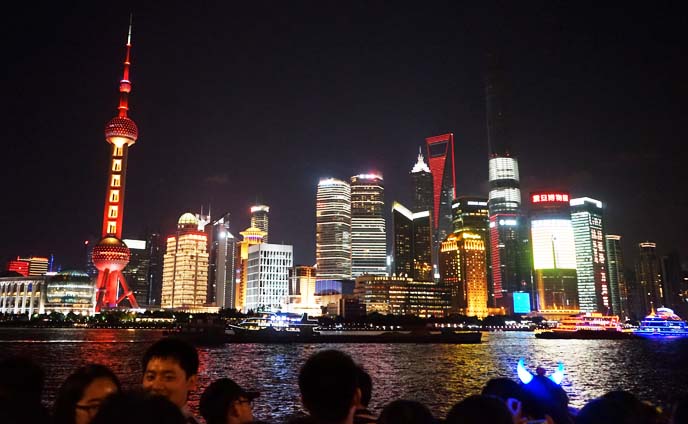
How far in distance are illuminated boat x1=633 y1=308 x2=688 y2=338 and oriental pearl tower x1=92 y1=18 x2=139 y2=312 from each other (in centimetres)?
16113

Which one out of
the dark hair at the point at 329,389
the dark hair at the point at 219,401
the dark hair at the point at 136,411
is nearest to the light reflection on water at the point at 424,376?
the dark hair at the point at 219,401

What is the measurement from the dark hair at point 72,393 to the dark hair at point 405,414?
2442mm

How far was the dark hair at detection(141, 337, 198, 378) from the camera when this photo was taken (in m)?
5.50

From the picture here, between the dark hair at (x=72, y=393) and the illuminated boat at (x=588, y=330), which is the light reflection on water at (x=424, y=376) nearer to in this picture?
the dark hair at (x=72, y=393)

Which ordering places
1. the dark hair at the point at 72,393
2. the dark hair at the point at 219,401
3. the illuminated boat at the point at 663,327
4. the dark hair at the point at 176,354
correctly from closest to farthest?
the dark hair at the point at 72,393 → the dark hair at the point at 176,354 → the dark hair at the point at 219,401 → the illuminated boat at the point at 663,327

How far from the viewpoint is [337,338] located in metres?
127

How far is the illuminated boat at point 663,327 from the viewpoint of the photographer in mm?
147000

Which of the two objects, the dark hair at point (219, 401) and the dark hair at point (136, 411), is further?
the dark hair at point (219, 401)

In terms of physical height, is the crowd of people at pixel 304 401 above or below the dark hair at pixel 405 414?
above

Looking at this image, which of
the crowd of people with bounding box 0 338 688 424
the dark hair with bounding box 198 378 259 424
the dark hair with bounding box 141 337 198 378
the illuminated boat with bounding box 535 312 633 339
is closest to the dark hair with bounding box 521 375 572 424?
the crowd of people with bounding box 0 338 688 424

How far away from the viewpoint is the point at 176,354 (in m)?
5.52

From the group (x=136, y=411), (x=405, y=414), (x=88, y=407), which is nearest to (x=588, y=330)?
(x=405, y=414)

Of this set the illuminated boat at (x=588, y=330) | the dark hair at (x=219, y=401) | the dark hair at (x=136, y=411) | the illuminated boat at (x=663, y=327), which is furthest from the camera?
the illuminated boat at (x=588, y=330)

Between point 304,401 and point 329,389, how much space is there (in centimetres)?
22
